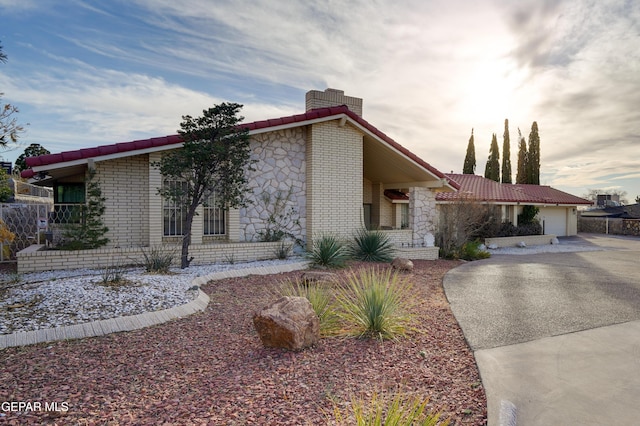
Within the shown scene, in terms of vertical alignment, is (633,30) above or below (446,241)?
above

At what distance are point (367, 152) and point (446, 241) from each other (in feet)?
16.1

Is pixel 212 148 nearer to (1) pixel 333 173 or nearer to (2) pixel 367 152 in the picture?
(1) pixel 333 173

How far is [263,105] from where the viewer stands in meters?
14.6

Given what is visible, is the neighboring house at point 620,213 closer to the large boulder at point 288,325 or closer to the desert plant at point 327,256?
the desert plant at point 327,256

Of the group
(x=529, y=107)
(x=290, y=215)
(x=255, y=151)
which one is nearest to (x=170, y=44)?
(x=255, y=151)

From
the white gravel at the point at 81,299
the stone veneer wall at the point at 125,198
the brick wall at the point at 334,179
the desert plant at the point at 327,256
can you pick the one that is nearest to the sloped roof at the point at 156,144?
the brick wall at the point at 334,179

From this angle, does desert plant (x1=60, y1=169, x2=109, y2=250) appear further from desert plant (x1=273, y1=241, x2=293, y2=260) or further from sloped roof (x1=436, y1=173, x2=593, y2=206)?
sloped roof (x1=436, y1=173, x2=593, y2=206)

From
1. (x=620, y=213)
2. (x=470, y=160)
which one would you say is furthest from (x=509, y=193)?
(x=620, y=213)

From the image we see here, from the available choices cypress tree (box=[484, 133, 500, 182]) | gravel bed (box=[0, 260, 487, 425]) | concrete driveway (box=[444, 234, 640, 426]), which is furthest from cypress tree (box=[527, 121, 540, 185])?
gravel bed (box=[0, 260, 487, 425])

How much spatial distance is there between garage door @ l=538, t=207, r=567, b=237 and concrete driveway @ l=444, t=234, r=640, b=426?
66.5ft

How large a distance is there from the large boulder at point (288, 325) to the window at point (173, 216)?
7682mm

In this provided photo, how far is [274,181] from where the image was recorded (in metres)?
12.9

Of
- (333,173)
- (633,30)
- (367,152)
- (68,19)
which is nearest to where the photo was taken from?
(68,19)

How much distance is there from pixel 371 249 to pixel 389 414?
33.0ft
